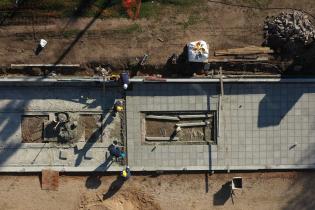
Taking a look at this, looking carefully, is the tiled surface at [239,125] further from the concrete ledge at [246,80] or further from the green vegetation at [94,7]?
the green vegetation at [94,7]

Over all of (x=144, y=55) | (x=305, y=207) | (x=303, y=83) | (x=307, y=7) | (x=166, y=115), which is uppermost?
(x=307, y=7)

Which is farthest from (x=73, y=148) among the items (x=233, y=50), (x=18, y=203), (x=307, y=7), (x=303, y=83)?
(x=307, y=7)

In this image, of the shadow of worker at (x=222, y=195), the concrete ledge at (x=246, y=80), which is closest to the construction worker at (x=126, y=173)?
the concrete ledge at (x=246, y=80)

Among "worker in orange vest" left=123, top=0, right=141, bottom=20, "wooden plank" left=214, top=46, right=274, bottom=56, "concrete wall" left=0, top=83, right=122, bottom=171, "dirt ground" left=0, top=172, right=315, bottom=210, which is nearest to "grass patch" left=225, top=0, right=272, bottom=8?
"wooden plank" left=214, top=46, right=274, bottom=56

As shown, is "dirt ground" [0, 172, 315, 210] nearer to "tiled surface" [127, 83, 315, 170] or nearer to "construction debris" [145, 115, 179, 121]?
"tiled surface" [127, 83, 315, 170]

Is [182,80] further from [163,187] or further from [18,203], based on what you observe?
[18,203]

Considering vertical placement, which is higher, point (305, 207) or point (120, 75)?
point (120, 75)
